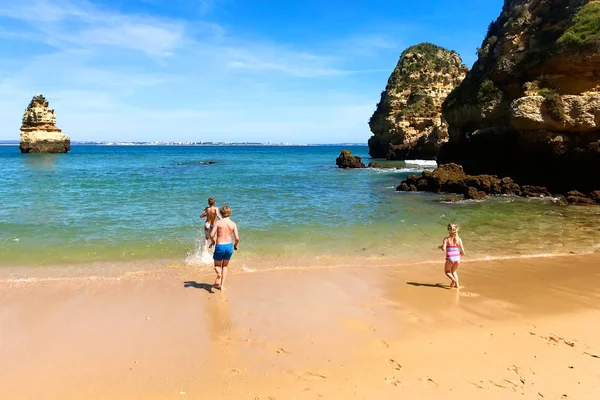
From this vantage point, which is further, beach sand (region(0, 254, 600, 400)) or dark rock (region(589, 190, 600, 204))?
dark rock (region(589, 190, 600, 204))

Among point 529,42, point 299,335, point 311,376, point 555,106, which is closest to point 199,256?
point 299,335

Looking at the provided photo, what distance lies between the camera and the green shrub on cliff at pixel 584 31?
62.0 feet

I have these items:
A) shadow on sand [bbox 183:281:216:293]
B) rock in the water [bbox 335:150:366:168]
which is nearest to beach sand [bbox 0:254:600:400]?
shadow on sand [bbox 183:281:216:293]

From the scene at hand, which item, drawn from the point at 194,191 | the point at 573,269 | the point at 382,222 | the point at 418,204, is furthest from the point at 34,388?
the point at 194,191

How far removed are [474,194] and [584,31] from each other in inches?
351

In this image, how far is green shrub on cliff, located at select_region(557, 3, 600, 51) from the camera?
18891 millimetres

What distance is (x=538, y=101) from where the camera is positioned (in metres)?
19.7

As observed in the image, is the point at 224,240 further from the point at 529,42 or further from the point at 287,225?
the point at 529,42

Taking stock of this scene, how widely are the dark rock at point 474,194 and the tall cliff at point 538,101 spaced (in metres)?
3.46

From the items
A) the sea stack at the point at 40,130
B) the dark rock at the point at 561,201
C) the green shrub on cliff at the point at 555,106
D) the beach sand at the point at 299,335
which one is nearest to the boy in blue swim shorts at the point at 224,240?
the beach sand at the point at 299,335

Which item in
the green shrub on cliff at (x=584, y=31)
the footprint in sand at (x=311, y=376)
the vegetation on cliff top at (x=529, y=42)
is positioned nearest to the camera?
the footprint in sand at (x=311, y=376)

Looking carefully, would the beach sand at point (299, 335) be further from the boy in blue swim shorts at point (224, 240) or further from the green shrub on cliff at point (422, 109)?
the green shrub on cliff at point (422, 109)

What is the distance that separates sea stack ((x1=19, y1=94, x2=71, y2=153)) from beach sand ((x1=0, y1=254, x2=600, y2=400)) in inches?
2630

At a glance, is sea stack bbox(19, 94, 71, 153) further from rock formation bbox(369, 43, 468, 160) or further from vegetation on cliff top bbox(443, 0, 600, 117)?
vegetation on cliff top bbox(443, 0, 600, 117)
